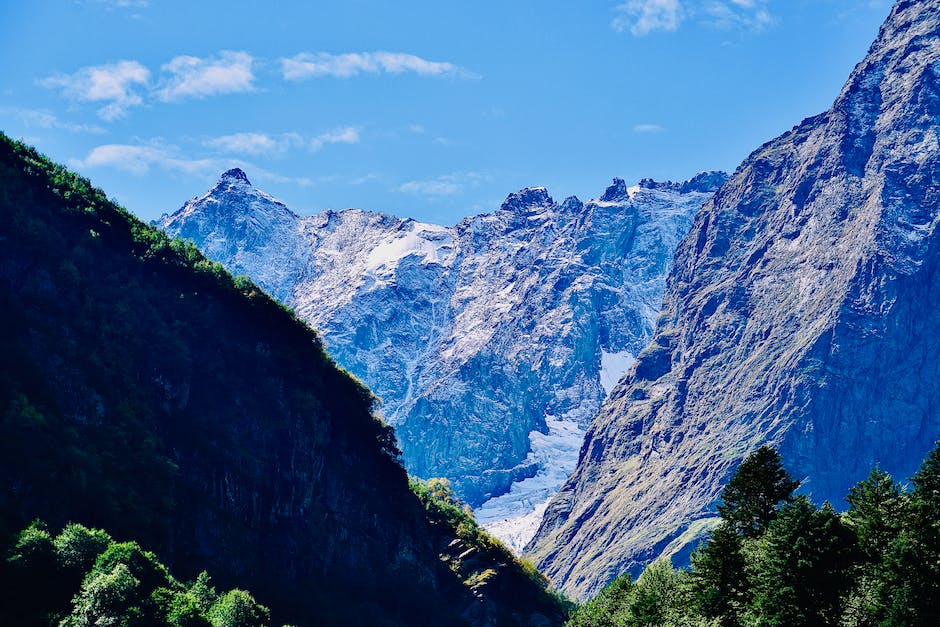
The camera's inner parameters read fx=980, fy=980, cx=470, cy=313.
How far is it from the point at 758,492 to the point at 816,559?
1329cm

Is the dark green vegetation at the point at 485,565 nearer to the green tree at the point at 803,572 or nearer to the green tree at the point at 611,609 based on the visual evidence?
the green tree at the point at 611,609

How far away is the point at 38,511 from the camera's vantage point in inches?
4227

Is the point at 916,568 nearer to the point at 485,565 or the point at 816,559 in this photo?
the point at 816,559

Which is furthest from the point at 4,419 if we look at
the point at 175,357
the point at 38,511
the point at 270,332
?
the point at 270,332

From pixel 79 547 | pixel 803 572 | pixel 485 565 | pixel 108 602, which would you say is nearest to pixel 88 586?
pixel 108 602

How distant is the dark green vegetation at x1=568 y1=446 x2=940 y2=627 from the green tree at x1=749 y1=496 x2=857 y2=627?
0.27 ft

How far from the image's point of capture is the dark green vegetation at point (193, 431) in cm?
11981

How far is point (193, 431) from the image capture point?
5664 inches

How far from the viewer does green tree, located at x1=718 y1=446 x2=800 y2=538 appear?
3644 inches

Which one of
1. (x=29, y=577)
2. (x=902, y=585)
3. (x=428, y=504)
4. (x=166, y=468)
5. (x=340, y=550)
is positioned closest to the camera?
(x=902, y=585)

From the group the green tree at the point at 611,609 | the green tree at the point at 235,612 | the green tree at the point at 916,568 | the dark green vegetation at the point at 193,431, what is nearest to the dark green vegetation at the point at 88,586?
the green tree at the point at 235,612

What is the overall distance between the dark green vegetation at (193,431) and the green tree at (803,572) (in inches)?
2805

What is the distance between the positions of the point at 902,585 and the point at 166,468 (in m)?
91.2

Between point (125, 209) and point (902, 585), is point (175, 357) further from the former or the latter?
point (902, 585)
